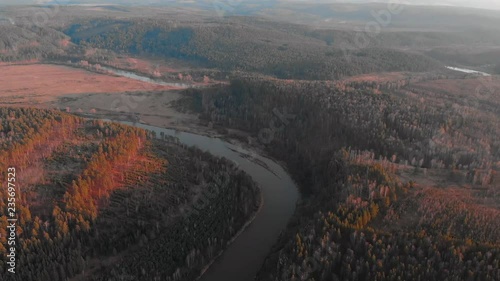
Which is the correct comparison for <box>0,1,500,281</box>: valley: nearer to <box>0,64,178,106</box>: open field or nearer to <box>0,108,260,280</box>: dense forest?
<box>0,108,260,280</box>: dense forest

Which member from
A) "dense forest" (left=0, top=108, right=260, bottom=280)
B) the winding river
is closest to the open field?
"dense forest" (left=0, top=108, right=260, bottom=280)

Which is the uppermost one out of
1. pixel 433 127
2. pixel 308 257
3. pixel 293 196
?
pixel 433 127

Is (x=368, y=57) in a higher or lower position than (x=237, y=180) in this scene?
higher

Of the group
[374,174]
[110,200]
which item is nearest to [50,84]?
[110,200]

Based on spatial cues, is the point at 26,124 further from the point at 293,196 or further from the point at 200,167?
the point at 293,196

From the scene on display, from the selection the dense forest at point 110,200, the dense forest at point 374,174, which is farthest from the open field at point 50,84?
the dense forest at point 110,200

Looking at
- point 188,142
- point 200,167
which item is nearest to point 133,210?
point 200,167

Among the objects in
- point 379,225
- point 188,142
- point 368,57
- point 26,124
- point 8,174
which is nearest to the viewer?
point 379,225
